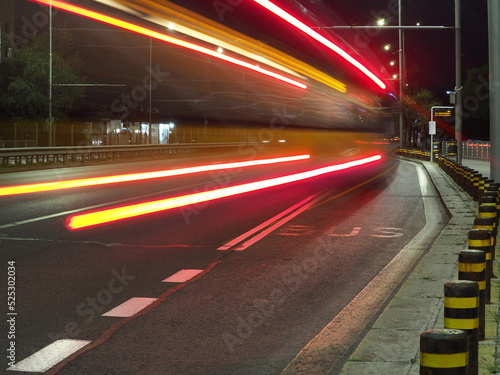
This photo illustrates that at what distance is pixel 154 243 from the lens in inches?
457

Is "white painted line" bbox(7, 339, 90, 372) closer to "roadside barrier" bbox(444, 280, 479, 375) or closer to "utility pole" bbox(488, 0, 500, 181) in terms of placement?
"roadside barrier" bbox(444, 280, 479, 375)

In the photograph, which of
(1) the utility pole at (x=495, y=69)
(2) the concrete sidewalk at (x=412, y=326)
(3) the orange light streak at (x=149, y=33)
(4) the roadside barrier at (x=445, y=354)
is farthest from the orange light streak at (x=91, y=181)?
(4) the roadside barrier at (x=445, y=354)

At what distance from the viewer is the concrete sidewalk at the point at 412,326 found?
199 inches

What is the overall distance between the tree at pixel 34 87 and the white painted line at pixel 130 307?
2050 inches

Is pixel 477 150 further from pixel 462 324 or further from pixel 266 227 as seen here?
pixel 462 324

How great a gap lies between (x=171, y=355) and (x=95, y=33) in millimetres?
85776

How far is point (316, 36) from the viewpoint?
21609 millimetres

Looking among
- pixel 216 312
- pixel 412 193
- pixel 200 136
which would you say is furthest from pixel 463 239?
pixel 200 136

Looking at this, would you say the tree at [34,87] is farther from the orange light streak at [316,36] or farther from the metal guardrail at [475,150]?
the orange light streak at [316,36]

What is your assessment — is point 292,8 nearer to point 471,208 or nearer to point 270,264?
point 471,208

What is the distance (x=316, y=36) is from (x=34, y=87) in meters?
43.5

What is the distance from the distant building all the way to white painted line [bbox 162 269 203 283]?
83150 mm

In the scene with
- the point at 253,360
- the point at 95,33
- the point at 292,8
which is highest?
the point at 95,33

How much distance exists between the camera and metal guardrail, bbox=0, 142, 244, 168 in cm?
3434
